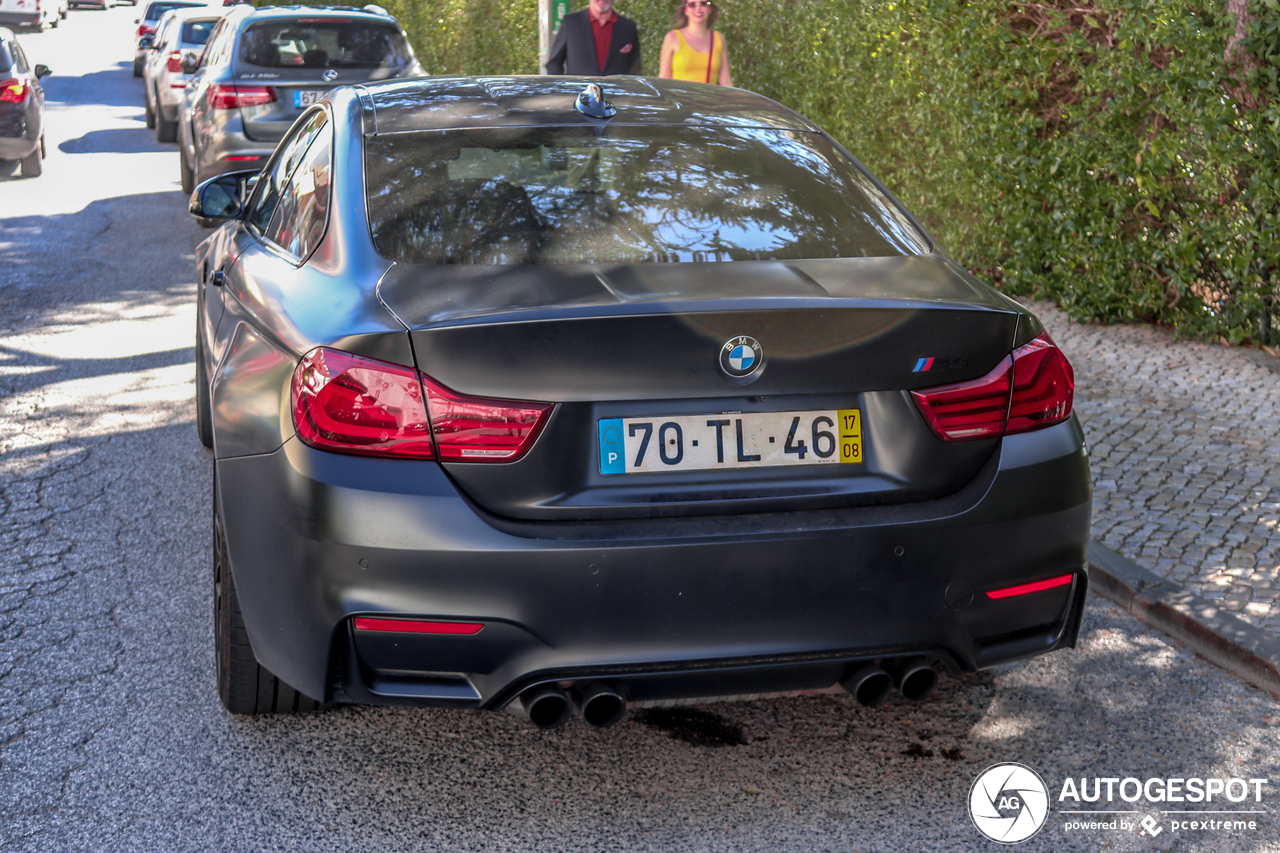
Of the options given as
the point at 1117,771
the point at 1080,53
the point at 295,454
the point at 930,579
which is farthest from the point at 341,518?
the point at 1080,53

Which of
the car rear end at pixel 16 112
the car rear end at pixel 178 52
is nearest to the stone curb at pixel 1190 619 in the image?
the car rear end at pixel 16 112

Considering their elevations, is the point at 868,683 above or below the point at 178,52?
above

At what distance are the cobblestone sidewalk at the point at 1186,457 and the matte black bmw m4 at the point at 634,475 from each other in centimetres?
162

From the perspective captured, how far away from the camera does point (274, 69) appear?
425 inches

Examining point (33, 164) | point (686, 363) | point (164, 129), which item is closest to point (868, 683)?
point (686, 363)

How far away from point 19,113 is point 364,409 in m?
13.5

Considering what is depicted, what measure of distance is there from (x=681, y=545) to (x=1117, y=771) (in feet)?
4.58

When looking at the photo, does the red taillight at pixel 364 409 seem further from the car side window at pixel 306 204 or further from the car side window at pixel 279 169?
the car side window at pixel 279 169

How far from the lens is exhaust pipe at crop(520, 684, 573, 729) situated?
2.73 metres

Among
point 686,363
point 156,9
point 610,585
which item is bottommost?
point 156,9

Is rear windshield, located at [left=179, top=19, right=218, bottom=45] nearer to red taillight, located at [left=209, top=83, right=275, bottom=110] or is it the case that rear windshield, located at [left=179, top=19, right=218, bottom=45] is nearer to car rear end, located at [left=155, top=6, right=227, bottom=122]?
car rear end, located at [left=155, top=6, right=227, bottom=122]

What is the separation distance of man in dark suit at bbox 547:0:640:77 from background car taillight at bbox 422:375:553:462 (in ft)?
23.6

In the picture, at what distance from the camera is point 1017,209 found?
26.1 feet

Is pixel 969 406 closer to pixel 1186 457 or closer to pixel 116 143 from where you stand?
pixel 1186 457
